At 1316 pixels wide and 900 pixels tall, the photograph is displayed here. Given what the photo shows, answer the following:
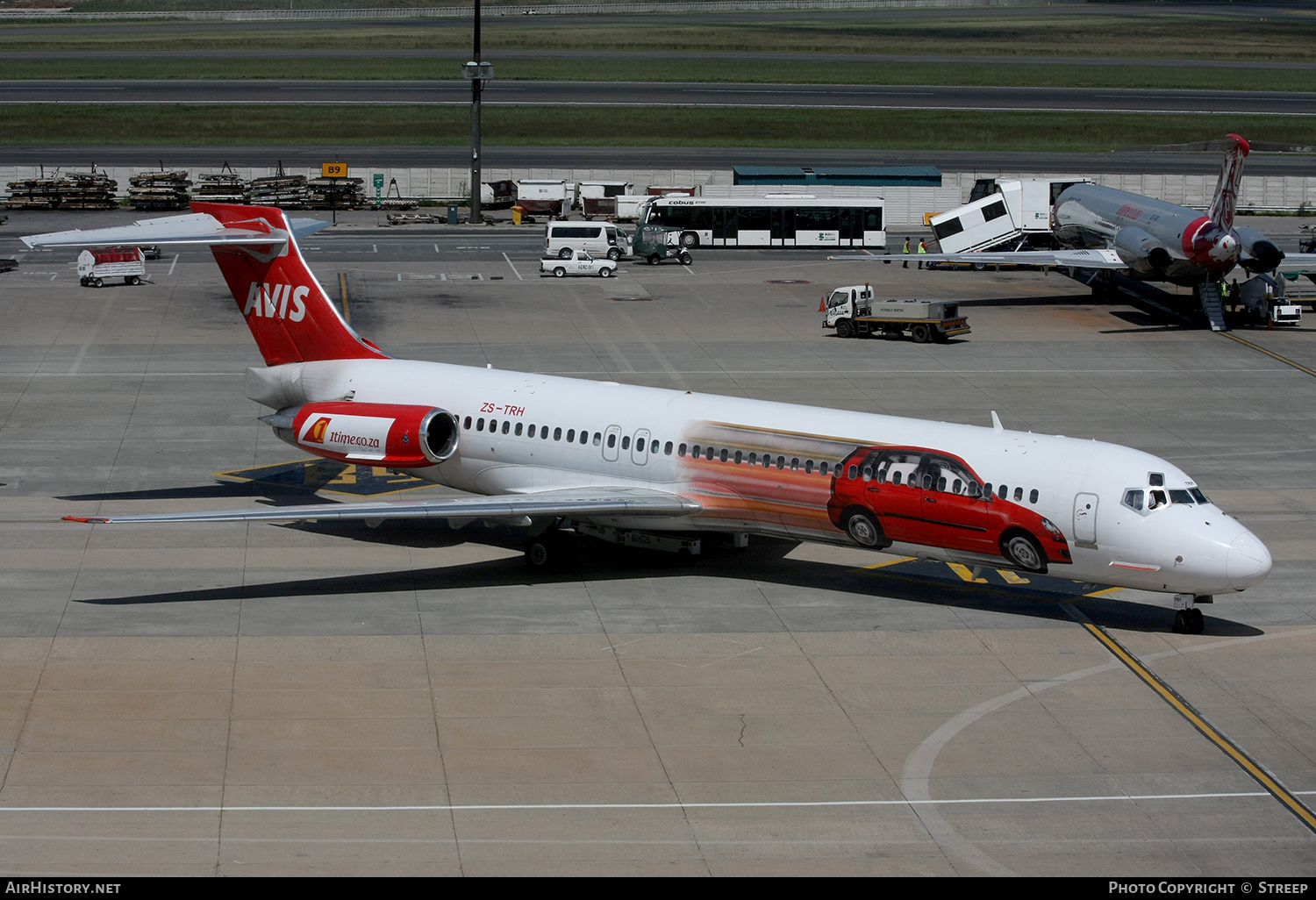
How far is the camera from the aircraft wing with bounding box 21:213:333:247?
29703mm

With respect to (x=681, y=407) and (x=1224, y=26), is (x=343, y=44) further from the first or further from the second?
(x=681, y=407)

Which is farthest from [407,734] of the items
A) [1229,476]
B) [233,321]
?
[233,321]

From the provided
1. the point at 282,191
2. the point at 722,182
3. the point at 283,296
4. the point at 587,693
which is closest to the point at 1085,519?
the point at 587,693

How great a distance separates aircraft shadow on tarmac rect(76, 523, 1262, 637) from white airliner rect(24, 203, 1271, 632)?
38.4 inches

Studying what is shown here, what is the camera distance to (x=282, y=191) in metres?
91.3

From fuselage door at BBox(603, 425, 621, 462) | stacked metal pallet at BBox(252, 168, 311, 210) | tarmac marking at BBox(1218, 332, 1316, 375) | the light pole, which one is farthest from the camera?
stacked metal pallet at BBox(252, 168, 311, 210)

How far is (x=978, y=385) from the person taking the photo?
160 feet

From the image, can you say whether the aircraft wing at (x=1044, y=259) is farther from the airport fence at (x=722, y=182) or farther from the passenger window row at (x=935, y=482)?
the passenger window row at (x=935, y=482)

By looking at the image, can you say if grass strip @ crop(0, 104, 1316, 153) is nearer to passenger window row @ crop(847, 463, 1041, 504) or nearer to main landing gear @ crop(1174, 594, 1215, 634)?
passenger window row @ crop(847, 463, 1041, 504)

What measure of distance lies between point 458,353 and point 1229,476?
27.0 meters

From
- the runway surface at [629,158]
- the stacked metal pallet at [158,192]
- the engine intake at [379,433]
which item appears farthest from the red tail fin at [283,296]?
the runway surface at [629,158]

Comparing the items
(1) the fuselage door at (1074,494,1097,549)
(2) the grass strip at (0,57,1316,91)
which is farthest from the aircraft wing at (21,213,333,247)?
(2) the grass strip at (0,57,1316,91)

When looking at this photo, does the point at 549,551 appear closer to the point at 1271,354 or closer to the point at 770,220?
the point at 1271,354

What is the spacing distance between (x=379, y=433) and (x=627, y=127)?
90.3m
